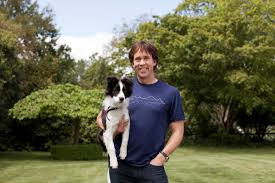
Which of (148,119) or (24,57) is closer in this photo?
(148,119)

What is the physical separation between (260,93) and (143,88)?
2412 cm

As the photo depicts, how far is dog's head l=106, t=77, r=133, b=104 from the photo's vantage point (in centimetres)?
315

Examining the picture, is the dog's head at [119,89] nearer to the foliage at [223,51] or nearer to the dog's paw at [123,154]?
the dog's paw at [123,154]

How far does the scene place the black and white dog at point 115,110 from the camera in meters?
3.15

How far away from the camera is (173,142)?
322 cm

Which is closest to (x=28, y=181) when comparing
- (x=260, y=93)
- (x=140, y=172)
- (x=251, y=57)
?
(x=140, y=172)

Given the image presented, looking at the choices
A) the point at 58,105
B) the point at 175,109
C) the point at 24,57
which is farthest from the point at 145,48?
the point at 24,57

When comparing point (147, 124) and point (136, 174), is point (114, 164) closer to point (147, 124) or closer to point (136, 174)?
point (136, 174)

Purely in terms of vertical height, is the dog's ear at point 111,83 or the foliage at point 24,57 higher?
the foliage at point 24,57

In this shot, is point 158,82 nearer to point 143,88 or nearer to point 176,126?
point 143,88

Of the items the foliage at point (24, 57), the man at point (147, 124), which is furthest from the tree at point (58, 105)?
the man at point (147, 124)

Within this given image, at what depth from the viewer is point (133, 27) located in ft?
144

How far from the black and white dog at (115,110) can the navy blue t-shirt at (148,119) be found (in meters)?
0.05

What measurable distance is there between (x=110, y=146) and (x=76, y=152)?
53.4 ft
